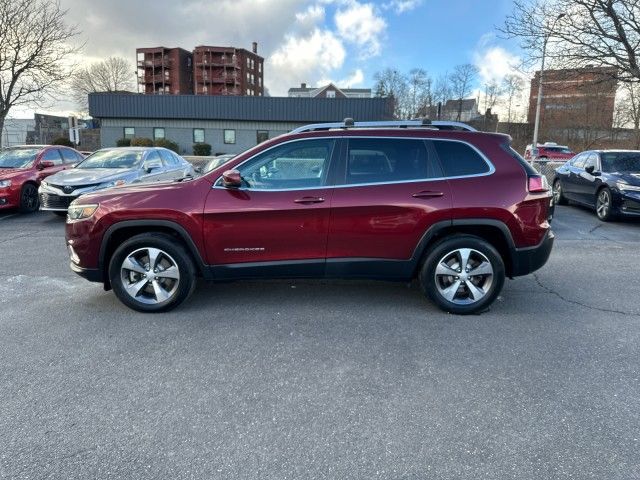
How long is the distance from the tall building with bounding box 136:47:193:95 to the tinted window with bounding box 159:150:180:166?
6548 cm

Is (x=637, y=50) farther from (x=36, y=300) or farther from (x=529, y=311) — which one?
(x=36, y=300)

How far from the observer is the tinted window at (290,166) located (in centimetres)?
415

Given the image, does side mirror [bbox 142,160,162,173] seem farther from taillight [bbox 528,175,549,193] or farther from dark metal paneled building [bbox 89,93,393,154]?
dark metal paneled building [bbox 89,93,393,154]

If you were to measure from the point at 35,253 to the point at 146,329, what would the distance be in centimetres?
422

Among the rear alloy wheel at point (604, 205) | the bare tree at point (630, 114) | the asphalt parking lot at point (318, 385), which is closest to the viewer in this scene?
the asphalt parking lot at point (318, 385)

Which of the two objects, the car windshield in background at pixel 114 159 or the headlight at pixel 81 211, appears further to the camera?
the car windshield in background at pixel 114 159

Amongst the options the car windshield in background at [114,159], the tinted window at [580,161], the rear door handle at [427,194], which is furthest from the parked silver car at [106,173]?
the tinted window at [580,161]

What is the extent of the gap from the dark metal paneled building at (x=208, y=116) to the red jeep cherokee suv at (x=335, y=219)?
104ft

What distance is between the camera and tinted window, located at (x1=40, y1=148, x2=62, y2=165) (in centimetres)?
1120

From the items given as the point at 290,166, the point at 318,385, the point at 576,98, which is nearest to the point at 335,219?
the point at 290,166

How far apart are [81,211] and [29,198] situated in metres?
7.85

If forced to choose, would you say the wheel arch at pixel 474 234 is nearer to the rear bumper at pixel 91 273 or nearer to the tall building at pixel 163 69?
the rear bumper at pixel 91 273

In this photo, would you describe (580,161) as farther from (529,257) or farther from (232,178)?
(232,178)

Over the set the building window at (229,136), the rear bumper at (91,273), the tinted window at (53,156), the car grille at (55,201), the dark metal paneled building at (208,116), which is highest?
the dark metal paneled building at (208,116)
